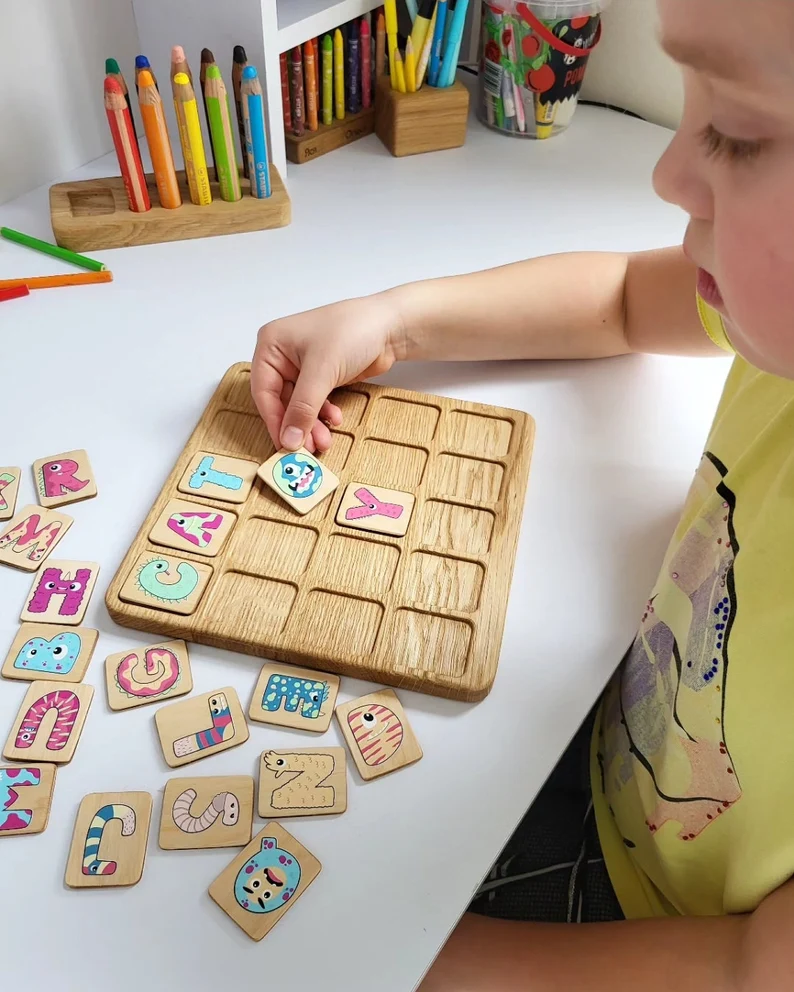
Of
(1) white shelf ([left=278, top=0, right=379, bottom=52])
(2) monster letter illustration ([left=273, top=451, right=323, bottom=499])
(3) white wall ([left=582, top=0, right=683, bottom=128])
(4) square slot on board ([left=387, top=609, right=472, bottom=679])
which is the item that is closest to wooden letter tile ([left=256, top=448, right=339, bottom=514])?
(2) monster letter illustration ([left=273, top=451, right=323, bottom=499])

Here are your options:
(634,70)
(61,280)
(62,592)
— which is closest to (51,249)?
(61,280)

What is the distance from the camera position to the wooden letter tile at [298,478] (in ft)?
1.95

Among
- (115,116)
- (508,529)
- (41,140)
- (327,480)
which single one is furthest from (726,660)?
(41,140)

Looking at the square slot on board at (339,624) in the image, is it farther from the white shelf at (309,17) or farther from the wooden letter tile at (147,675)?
the white shelf at (309,17)

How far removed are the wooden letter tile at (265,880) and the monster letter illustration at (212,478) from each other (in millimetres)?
240

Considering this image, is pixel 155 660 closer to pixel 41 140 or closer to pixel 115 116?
pixel 115 116

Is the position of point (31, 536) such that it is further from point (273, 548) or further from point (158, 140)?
point (158, 140)

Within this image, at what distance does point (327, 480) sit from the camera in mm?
610

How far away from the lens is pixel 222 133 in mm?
828

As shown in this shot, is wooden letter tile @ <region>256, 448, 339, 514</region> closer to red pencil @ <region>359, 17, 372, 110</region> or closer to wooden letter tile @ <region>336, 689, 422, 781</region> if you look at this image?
wooden letter tile @ <region>336, 689, 422, 781</region>

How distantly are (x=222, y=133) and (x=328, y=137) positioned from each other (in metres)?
0.19

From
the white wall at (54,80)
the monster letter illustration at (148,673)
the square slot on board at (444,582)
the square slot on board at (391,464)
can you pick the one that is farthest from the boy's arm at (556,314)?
the white wall at (54,80)

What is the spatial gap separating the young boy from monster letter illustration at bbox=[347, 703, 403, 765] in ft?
0.47

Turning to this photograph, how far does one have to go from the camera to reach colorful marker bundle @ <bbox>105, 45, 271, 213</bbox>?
777mm
